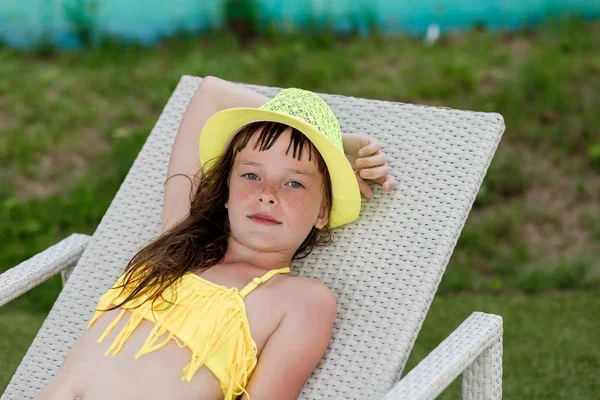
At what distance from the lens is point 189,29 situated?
6996 mm

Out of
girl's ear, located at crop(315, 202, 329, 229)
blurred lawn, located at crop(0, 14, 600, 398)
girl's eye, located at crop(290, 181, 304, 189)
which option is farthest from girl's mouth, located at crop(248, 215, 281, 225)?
blurred lawn, located at crop(0, 14, 600, 398)

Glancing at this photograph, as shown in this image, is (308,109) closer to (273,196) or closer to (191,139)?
(273,196)

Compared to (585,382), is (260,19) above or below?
above

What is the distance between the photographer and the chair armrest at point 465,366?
7.30 ft

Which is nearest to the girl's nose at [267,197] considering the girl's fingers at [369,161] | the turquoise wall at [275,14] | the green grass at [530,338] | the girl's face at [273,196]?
the girl's face at [273,196]

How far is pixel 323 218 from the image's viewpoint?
2.78 meters

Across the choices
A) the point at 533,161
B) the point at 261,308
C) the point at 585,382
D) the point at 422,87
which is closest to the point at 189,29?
the point at 422,87

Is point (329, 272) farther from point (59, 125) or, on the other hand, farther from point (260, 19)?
point (260, 19)

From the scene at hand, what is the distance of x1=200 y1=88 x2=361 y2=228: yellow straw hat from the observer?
2564 mm

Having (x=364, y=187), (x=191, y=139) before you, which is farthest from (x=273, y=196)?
(x=191, y=139)

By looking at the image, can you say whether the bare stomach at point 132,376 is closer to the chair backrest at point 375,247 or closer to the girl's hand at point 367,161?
the chair backrest at point 375,247

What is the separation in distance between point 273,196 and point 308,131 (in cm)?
20

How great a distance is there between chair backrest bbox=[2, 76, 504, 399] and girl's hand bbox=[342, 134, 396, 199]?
6cm

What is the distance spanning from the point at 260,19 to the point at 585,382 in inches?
159
